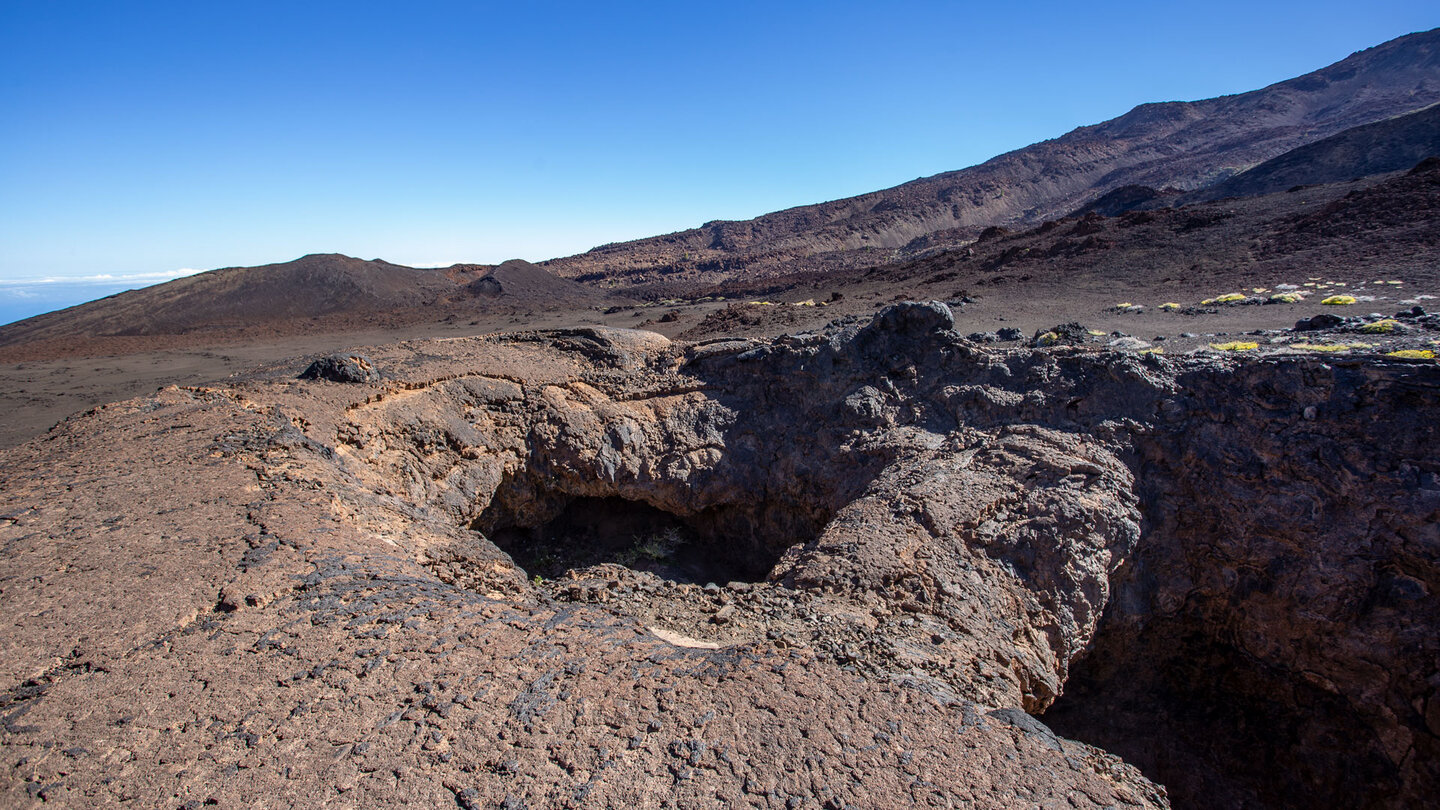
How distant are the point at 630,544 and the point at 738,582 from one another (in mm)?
3086

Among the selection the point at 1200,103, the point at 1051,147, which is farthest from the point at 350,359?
the point at 1200,103

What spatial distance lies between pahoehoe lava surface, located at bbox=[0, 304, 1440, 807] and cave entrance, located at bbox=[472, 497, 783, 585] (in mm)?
44

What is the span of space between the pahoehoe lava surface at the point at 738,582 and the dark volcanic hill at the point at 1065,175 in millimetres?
34214

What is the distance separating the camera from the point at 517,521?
24.2 ft

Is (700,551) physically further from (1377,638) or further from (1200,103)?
(1200,103)

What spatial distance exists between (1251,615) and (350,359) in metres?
9.29

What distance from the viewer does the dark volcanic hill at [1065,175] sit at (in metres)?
42.6

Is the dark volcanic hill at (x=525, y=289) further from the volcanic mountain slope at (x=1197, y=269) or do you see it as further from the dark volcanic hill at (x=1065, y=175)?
the volcanic mountain slope at (x=1197, y=269)

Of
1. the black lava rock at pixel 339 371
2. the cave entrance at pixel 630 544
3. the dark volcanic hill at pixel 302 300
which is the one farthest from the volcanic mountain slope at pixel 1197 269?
the dark volcanic hill at pixel 302 300

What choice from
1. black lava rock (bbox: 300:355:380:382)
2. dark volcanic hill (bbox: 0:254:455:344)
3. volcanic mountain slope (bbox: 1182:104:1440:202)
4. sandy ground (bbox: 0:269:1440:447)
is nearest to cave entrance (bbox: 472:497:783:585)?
black lava rock (bbox: 300:355:380:382)

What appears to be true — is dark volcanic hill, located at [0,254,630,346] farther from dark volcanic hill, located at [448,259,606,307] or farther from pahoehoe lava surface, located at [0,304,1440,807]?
pahoehoe lava surface, located at [0,304,1440,807]

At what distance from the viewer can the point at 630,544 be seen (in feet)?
26.0

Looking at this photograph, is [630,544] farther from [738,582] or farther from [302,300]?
[302,300]

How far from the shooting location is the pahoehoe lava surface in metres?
2.48
